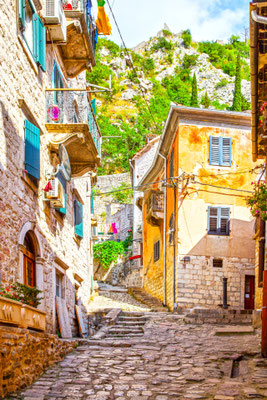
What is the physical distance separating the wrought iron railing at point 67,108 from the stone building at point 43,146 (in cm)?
3

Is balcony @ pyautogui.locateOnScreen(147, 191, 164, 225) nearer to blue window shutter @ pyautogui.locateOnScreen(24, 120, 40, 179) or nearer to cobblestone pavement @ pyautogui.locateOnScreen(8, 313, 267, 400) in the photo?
cobblestone pavement @ pyautogui.locateOnScreen(8, 313, 267, 400)

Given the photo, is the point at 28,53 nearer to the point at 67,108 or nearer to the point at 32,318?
the point at 67,108

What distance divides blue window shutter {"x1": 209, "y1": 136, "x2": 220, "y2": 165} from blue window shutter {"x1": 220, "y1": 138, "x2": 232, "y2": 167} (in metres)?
0.18

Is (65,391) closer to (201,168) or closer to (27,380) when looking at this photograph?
(27,380)

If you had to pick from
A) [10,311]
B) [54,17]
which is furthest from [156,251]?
[10,311]

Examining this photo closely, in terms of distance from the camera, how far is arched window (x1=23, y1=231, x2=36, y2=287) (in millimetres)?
10172

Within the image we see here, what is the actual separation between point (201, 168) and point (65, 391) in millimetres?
13957

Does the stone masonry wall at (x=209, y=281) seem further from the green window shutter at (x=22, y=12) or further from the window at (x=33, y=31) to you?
the green window shutter at (x=22, y=12)

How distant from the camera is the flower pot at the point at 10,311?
6.24 metres

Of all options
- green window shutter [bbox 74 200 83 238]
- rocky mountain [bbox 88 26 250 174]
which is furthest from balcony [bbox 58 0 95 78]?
rocky mountain [bbox 88 26 250 174]

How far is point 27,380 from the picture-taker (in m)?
7.18

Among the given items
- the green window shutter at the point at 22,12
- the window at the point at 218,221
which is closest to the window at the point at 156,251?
the window at the point at 218,221

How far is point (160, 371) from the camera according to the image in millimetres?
9125

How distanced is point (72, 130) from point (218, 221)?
30.7ft
